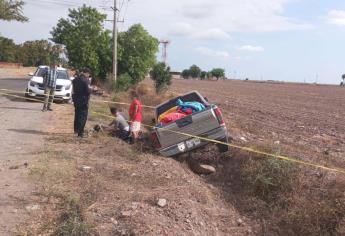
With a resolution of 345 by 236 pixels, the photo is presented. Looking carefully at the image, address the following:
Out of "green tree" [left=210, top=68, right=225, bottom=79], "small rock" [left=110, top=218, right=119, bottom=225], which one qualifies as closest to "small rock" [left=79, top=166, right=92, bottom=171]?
"small rock" [left=110, top=218, right=119, bottom=225]

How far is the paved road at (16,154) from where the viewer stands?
6.41m

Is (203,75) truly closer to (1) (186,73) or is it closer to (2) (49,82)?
(1) (186,73)

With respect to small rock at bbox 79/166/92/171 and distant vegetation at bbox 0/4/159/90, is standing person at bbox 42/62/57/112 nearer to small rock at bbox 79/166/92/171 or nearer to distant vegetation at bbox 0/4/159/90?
small rock at bbox 79/166/92/171

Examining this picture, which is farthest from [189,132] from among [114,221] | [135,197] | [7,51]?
[7,51]

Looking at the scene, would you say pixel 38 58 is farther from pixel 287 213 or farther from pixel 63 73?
pixel 287 213

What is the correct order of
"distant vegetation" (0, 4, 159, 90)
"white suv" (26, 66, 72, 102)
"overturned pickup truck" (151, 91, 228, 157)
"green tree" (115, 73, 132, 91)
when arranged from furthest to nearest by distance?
"distant vegetation" (0, 4, 159, 90) → "green tree" (115, 73, 132, 91) → "white suv" (26, 66, 72, 102) → "overturned pickup truck" (151, 91, 228, 157)

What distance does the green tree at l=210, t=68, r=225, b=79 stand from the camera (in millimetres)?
153125

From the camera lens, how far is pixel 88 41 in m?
34.1

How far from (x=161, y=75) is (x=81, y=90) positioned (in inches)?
788

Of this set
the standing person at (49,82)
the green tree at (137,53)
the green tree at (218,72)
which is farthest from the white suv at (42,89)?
the green tree at (218,72)

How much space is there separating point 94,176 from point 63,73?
1436 cm

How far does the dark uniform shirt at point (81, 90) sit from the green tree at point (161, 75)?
19.0m

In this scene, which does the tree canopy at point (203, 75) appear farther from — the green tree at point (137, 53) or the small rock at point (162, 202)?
the small rock at point (162, 202)

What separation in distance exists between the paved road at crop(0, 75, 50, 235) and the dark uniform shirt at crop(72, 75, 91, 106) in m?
1.22
